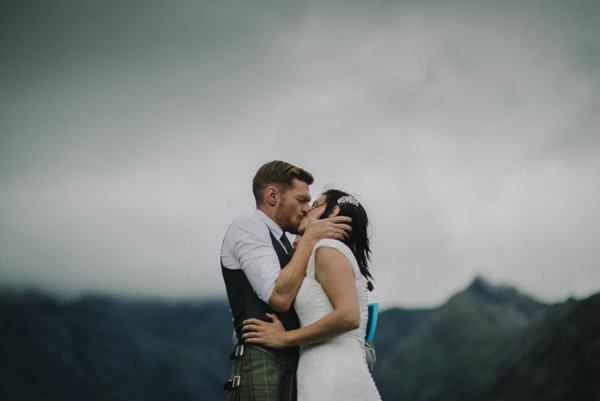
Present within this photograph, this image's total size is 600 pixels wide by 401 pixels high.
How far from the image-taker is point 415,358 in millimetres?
112750

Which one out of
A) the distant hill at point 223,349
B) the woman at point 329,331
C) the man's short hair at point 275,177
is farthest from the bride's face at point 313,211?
the distant hill at point 223,349

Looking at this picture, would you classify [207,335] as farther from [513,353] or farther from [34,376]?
[513,353]

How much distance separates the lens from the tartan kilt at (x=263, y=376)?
3729 millimetres

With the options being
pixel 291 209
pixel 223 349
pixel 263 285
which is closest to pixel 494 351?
pixel 223 349

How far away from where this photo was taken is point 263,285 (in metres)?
3.80

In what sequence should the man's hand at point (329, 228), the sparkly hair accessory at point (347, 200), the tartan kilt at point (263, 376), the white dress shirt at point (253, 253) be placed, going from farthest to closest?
1. the sparkly hair accessory at point (347, 200)
2. the man's hand at point (329, 228)
3. the white dress shirt at point (253, 253)
4. the tartan kilt at point (263, 376)

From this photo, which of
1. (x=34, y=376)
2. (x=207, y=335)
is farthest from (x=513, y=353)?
(x=34, y=376)

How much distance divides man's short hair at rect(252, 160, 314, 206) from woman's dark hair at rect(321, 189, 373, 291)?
51cm

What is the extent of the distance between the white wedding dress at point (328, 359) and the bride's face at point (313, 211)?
683mm

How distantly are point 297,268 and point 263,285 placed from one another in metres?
0.30

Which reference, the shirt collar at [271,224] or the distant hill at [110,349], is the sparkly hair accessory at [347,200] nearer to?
the shirt collar at [271,224]

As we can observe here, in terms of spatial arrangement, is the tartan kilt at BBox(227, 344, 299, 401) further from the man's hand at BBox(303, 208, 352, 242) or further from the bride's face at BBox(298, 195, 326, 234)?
the bride's face at BBox(298, 195, 326, 234)

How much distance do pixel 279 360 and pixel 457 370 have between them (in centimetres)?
10726

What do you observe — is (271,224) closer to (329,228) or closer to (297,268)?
(329,228)
